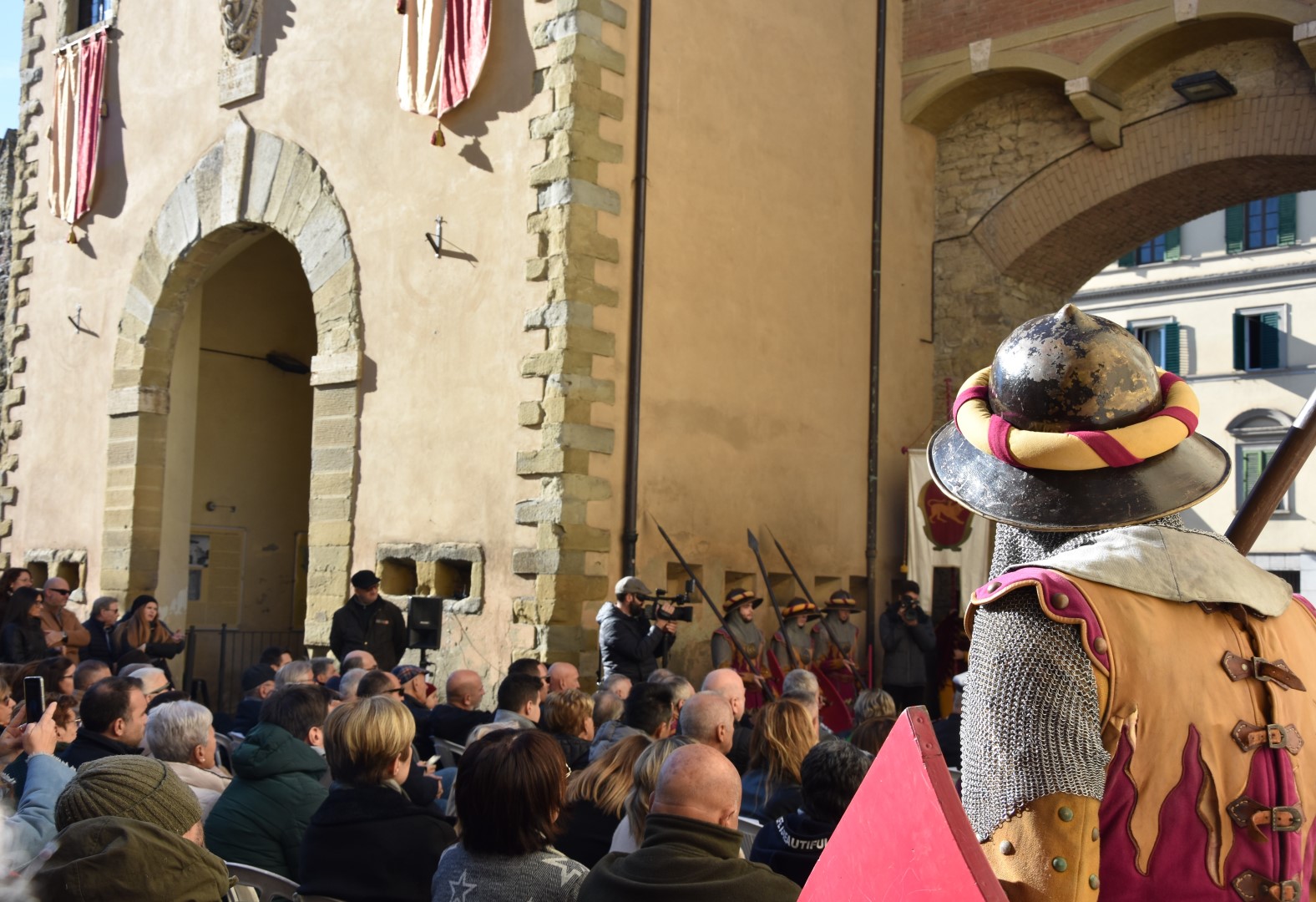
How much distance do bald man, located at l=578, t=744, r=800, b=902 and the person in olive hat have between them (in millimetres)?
7127

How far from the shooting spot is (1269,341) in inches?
1026

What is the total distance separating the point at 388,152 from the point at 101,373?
4.33 metres

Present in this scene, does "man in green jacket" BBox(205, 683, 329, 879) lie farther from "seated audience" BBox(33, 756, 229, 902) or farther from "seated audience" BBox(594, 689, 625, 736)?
"seated audience" BBox(594, 689, 625, 736)

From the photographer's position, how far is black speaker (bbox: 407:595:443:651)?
34.0ft

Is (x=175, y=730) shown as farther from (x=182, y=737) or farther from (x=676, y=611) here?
(x=676, y=611)

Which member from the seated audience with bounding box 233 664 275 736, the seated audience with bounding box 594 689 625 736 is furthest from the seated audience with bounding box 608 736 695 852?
the seated audience with bounding box 233 664 275 736

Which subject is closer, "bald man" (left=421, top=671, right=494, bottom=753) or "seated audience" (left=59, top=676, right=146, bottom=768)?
"seated audience" (left=59, top=676, right=146, bottom=768)

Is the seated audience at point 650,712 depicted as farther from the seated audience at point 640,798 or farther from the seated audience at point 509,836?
the seated audience at point 509,836

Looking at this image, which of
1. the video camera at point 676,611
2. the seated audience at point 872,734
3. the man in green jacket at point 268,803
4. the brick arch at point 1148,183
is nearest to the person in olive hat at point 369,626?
the video camera at point 676,611

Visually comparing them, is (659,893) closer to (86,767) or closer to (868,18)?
(86,767)

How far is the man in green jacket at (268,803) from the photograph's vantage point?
4.51 metres

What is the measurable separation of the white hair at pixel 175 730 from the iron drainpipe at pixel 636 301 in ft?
17.7

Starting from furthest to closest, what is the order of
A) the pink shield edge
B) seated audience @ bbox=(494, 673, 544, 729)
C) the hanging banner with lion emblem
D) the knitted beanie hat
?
1. the hanging banner with lion emblem
2. seated audience @ bbox=(494, 673, 544, 729)
3. the knitted beanie hat
4. the pink shield edge

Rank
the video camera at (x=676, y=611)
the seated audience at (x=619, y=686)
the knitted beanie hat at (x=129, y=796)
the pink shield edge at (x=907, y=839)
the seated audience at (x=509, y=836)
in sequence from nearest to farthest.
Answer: the pink shield edge at (x=907, y=839) < the knitted beanie hat at (x=129, y=796) < the seated audience at (x=509, y=836) < the seated audience at (x=619, y=686) < the video camera at (x=676, y=611)
